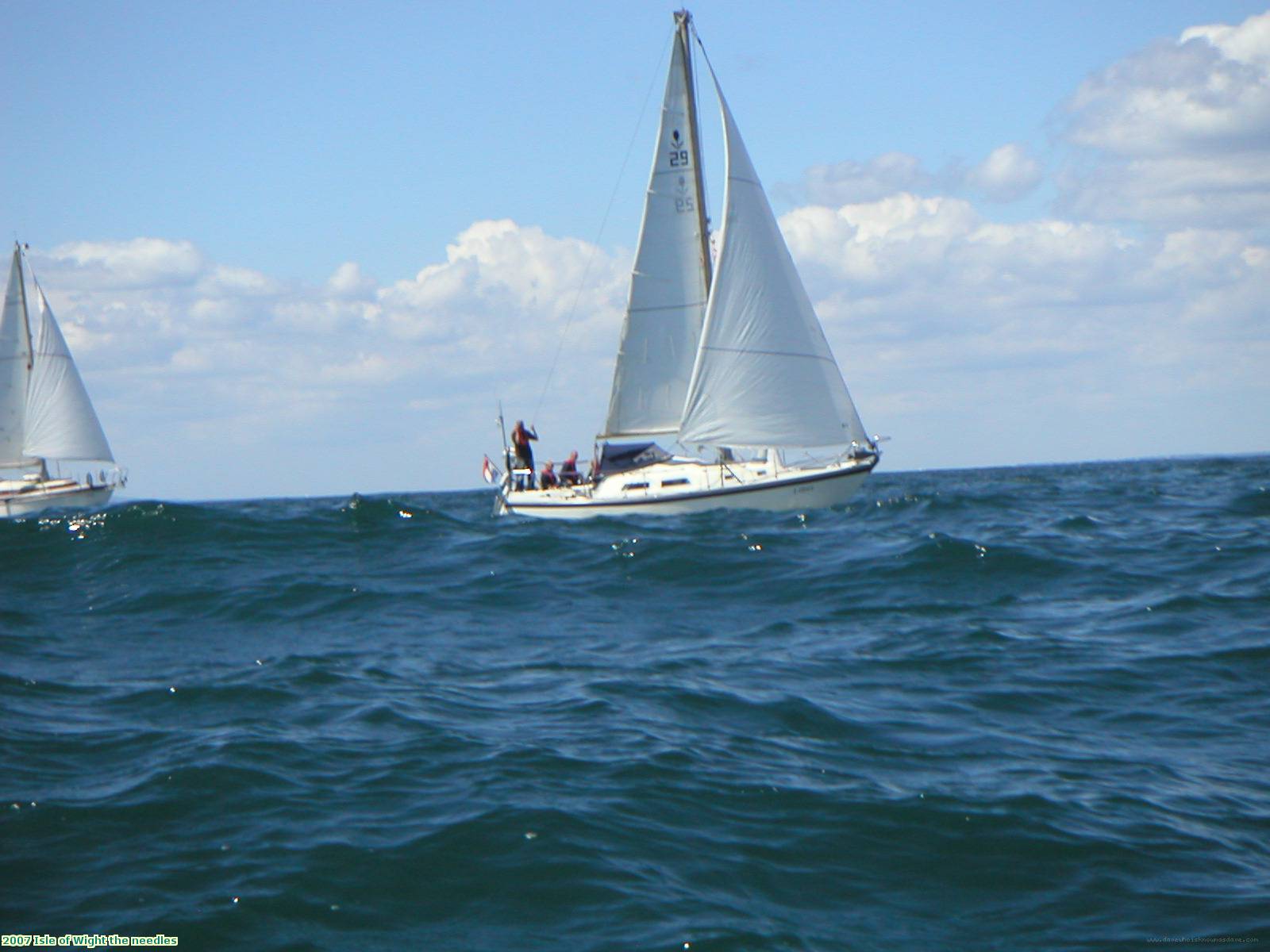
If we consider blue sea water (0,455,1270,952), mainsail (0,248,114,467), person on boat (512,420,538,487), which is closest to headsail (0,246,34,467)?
mainsail (0,248,114,467)

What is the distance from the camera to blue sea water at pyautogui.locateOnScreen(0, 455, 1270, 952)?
20.0 feet

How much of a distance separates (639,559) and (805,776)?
28.6 ft

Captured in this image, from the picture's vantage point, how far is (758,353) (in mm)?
25734

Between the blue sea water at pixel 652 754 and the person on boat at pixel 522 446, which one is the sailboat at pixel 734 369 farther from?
the blue sea water at pixel 652 754

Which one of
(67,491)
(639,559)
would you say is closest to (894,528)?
(639,559)

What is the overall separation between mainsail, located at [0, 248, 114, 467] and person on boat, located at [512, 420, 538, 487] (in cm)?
2392

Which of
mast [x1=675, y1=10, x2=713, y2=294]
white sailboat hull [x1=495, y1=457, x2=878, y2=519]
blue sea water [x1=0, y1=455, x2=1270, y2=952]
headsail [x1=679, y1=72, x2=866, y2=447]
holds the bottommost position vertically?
blue sea water [x1=0, y1=455, x2=1270, y2=952]

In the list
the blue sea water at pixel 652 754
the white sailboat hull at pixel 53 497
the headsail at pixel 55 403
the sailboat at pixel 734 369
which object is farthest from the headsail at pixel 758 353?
the headsail at pixel 55 403

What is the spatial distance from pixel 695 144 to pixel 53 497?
2848 centimetres

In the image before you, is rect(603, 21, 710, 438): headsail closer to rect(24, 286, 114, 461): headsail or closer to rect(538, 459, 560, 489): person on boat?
rect(538, 459, 560, 489): person on boat

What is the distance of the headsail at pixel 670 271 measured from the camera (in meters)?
28.1

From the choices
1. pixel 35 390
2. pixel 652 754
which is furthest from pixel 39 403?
pixel 652 754

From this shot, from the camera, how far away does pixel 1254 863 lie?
21.2 feet

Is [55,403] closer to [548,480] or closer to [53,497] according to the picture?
[53,497]
